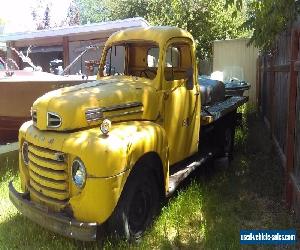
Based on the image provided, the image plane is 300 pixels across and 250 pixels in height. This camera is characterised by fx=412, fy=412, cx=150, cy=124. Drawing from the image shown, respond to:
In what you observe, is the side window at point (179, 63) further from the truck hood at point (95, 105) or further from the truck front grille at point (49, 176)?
the truck front grille at point (49, 176)

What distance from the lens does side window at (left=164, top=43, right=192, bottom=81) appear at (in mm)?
5543

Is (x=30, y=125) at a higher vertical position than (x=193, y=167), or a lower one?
higher

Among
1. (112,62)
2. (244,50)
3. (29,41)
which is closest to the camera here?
(112,62)

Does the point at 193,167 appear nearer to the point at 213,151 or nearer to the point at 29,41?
the point at 213,151

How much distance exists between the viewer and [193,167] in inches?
220

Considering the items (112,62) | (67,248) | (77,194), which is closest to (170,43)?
(112,62)

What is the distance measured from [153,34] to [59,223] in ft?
8.75

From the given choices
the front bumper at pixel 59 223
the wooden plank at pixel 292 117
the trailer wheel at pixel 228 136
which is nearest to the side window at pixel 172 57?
the wooden plank at pixel 292 117

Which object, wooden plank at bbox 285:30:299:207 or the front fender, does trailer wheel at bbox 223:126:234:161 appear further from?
the front fender

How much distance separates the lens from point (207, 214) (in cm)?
502

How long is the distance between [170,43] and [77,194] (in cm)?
240

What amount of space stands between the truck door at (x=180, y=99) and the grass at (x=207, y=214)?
651mm

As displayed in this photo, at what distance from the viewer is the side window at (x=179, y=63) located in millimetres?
5543

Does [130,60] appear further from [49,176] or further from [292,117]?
[49,176]
